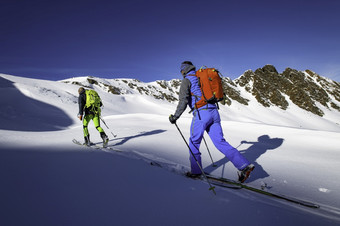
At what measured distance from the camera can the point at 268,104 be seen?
6456cm

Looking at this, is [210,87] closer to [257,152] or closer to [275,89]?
[257,152]


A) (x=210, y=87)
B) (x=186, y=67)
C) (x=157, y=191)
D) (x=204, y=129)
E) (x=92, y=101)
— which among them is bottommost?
(x=157, y=191)

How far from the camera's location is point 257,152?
5.98m

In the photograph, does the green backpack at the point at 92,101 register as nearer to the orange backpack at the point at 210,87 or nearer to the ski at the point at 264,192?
the orange backpack at the point at 210,87

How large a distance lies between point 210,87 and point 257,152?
3.80 meters

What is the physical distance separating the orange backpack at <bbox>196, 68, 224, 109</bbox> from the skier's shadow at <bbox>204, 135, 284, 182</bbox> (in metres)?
1.75

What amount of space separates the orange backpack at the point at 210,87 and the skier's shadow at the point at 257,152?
5.75 feet

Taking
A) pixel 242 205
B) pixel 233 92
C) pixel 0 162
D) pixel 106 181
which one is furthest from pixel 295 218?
pixel 233 92

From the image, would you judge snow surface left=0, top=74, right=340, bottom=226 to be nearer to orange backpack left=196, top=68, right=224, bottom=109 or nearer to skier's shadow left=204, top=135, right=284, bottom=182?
skier's shadow left=204, top=135, right=284, bottom=182

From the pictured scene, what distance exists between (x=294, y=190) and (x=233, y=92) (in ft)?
221

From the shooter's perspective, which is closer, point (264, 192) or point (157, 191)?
point (157, 191)

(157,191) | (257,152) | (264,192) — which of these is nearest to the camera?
(157,191)

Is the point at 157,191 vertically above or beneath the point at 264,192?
beneath

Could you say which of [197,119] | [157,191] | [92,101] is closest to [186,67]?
[197,119]
